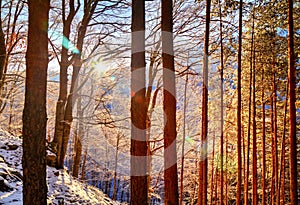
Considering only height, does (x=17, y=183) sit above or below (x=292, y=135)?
below

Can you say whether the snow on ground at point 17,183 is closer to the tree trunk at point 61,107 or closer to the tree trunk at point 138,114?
the tree trunk at point 61,107

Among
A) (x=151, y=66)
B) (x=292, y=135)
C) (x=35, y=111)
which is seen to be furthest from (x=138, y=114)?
(x=151, y=66)

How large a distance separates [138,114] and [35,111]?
64.9 inches

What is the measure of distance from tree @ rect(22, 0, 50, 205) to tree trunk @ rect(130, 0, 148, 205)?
1.44 meters

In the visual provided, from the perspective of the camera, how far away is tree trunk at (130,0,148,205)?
4539 millimetres

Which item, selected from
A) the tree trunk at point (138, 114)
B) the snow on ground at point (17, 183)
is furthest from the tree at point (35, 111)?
the tree trunk at point (138, 114)

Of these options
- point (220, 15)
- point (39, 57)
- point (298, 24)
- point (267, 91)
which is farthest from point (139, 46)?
point (267, 91)

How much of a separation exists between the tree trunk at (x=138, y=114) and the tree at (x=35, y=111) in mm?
1436

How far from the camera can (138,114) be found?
4.69 m

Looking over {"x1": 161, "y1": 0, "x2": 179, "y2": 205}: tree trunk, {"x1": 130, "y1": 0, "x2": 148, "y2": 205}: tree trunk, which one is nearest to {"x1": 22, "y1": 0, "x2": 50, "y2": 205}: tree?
{"x1": 130, "y1": 0, "x2": 148, "y2": 205}: tree trunk

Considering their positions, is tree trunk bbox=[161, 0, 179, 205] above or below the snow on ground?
above

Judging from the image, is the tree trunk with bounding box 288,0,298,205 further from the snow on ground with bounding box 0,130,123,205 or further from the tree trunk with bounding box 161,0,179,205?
the snow on ground with bounding box 0,130,123,205

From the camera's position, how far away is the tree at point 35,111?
3.68 metres

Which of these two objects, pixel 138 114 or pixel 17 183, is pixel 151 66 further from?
pixel 17 183
